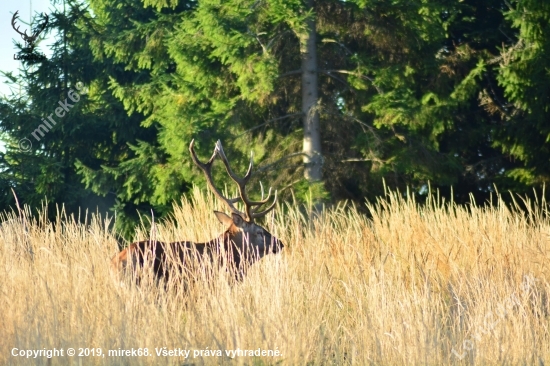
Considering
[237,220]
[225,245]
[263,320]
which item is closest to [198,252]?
[263,320]

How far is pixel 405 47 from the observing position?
15.8 meters

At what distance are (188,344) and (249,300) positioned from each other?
74 cm

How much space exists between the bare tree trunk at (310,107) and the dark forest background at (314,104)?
Result: 24mm

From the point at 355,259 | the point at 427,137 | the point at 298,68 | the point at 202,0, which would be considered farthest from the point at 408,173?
the point at 355,259

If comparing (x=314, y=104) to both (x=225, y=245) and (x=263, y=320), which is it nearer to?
(x=225, y=245)

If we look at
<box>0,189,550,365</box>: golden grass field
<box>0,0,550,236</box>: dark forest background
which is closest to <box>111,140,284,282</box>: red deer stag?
<box>0,189,550,365</box>: golden grass field

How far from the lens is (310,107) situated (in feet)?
49.6

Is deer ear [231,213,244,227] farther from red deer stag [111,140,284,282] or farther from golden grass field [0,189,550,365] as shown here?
golden grass field [0,189,550,365]

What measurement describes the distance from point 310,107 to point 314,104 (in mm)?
93

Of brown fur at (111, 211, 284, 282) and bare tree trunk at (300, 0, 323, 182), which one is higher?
bare tree trunk at (300, 0, 323, 182)

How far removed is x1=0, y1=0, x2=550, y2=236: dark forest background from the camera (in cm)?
1462

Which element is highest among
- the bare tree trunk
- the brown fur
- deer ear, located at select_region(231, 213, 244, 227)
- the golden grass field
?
the bare tree trunk

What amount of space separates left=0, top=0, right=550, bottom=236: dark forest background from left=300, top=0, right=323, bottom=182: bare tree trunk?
0.08 ft

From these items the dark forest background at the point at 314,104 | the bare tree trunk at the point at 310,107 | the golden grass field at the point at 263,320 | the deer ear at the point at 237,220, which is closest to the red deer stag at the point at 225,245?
the deer ear at the point at 237,220
